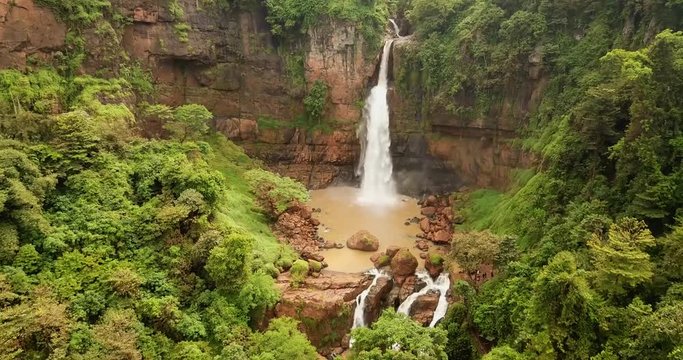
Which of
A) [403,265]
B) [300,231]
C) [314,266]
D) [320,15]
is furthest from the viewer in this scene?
[320,15]

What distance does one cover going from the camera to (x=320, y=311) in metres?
22.1

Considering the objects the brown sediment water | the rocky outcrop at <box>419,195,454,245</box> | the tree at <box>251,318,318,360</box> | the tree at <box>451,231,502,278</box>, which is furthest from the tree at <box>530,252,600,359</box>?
the rocky outcrop at <box>419,195,454,245</box>

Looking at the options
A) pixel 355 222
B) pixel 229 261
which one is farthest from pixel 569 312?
pixel 355 222

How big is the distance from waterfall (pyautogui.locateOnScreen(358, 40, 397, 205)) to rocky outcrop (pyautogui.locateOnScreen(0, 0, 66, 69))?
2112cm

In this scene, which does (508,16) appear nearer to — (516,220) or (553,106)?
(553,106)

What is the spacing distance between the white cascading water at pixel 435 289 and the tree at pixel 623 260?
8773mm

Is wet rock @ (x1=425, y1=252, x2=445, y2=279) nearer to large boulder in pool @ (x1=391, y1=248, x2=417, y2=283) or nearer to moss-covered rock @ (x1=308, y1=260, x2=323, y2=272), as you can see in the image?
large boulder in pool @ (x1=391, y1=248, x2=417, y2=283)

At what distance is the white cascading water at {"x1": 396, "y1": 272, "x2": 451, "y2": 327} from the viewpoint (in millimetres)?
23480

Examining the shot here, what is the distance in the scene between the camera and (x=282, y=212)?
30234mm

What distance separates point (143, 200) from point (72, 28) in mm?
11630

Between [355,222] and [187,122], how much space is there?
1224 centimetres

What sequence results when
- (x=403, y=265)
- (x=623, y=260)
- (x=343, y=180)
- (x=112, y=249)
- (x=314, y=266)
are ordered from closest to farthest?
(x=623, y=260)
(x=112, y=249)
(x=403, y=265)
(x=314, y=266)
(x=343, y=180)

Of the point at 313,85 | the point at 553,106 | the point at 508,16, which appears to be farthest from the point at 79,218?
the point at 508,16

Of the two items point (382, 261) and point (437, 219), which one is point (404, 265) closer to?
point (382, 261)
